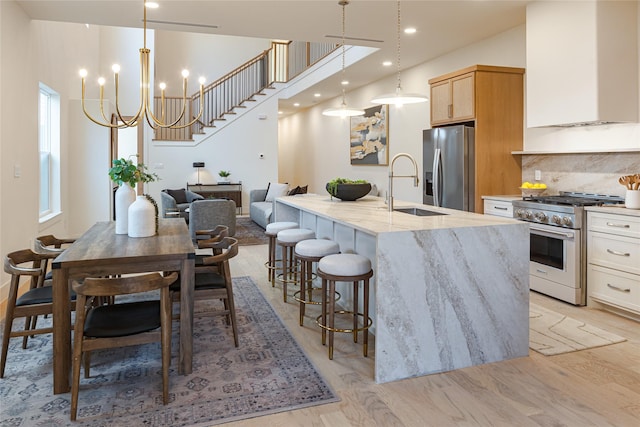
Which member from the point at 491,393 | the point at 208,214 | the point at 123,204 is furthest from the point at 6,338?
the point at 208,214

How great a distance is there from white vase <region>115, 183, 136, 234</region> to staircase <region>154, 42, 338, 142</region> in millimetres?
8343

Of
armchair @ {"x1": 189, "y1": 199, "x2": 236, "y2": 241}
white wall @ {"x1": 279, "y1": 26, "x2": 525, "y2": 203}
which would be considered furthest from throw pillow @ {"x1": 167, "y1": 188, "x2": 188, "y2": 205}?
white wall @ {"x1": 279, "y1": 26, "x2": 525, "y2": 203}

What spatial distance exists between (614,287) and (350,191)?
7.88 feet

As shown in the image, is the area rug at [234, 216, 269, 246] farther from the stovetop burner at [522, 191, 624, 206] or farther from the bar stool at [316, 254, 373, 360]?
the bar stool at [316, 254, 373, 360]

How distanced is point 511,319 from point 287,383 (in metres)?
1.51

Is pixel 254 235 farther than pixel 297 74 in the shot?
No

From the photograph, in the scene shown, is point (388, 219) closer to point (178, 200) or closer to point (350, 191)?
point (350, 191)

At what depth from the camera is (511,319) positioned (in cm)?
295

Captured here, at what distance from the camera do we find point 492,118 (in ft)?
16.6

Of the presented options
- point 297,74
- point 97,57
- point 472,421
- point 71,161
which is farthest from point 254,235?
point 472,421

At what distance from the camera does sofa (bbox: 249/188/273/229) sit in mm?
8516

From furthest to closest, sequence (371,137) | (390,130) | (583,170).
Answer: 1. (371,137)
2. (390,130)
3. (583,170)

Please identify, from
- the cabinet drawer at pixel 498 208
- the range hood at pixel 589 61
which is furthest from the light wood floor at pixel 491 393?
the range hood at pixel 589 61

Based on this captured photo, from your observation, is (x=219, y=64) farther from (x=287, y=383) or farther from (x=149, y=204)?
(x=287, y=383)
